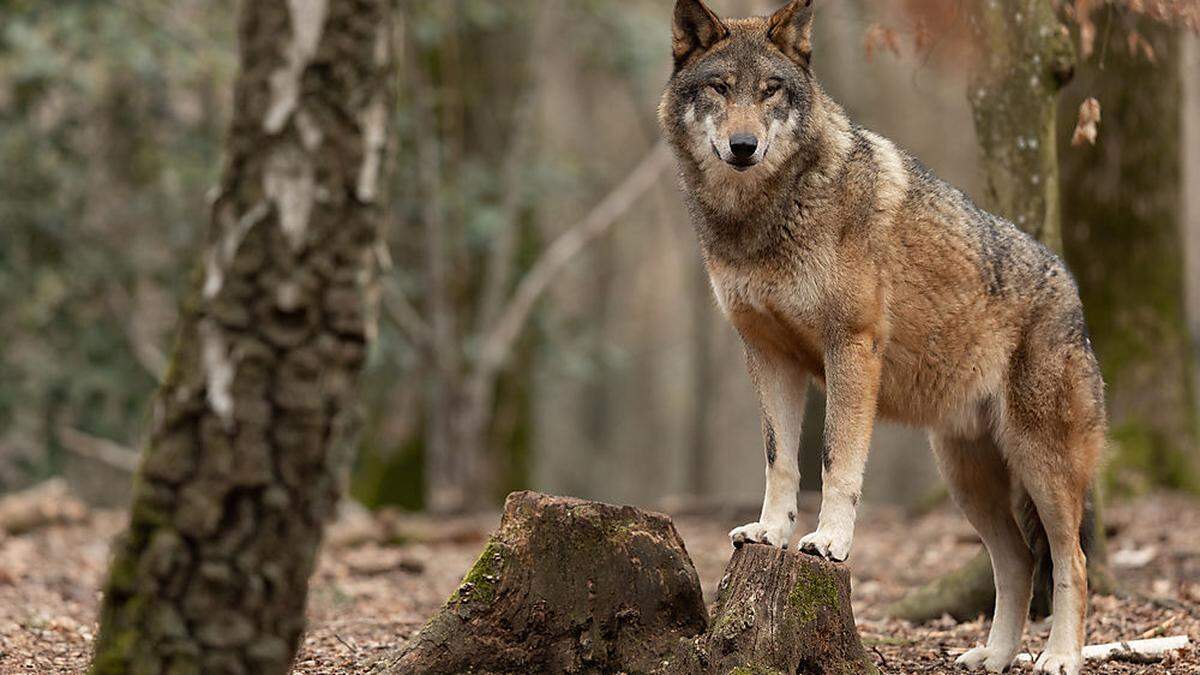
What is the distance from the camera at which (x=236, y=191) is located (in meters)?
3.66

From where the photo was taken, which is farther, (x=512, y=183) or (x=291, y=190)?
(x=512, y=183)

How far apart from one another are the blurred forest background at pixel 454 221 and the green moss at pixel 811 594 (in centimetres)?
479

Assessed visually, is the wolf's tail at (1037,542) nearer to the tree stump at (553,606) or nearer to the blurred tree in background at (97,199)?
the tree stump at (553,606)

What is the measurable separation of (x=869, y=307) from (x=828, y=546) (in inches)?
40.7

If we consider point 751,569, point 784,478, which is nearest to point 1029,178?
point 784,478

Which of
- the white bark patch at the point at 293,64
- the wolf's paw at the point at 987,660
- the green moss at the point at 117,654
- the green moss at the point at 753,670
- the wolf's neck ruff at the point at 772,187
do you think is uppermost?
the wolf's neck ruff at the point at 772,187

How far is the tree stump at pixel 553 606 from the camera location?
196 inches

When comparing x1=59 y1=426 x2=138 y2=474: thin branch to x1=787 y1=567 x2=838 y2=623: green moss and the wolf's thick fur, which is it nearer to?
the wolf's thick fur

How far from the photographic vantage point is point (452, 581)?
9.26 metres

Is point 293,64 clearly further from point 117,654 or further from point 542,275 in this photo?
point 542,275

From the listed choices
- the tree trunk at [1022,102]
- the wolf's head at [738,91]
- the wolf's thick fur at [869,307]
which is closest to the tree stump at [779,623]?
the wolf's thick fur at [869,307]

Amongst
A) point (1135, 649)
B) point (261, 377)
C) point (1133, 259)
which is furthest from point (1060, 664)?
point (1133, 259)

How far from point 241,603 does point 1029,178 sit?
4850 mm

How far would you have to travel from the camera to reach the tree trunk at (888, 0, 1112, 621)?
22.3ft
